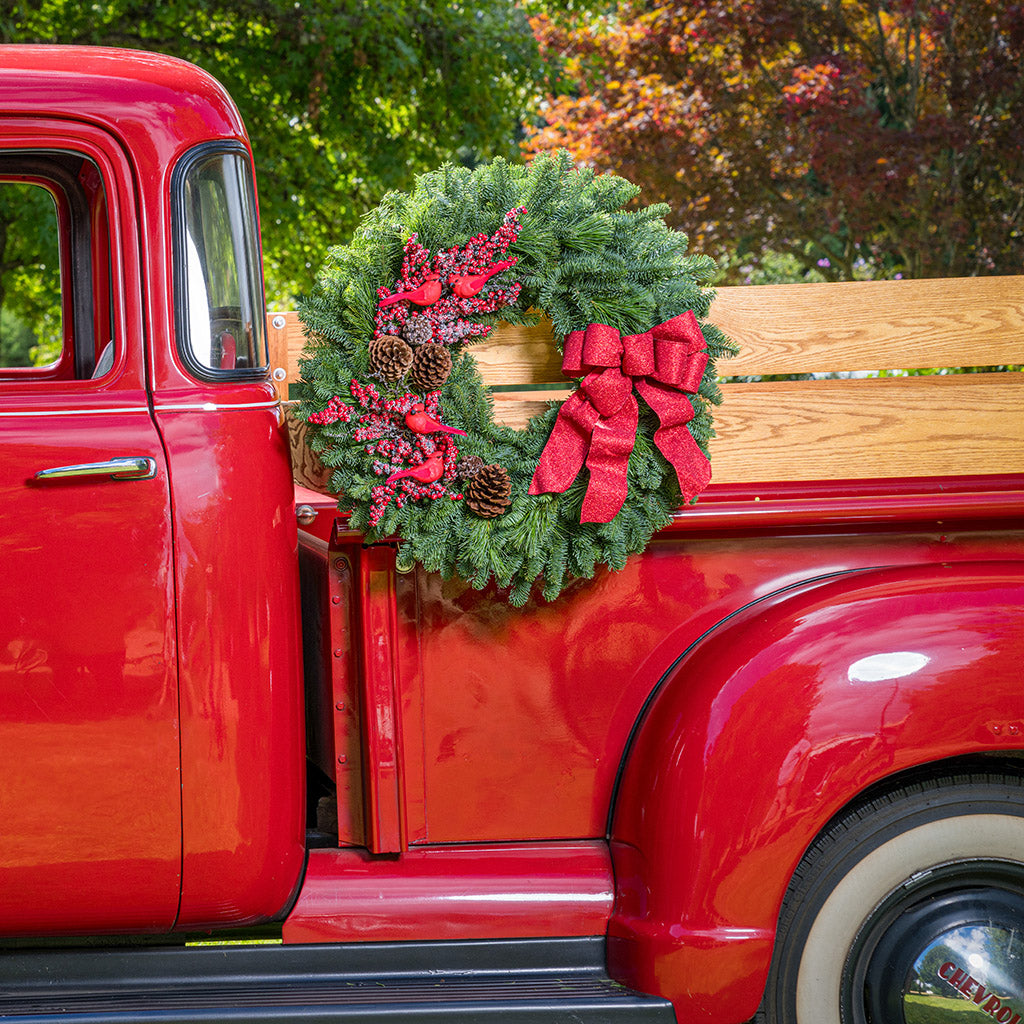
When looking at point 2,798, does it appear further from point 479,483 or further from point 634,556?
point 634,556

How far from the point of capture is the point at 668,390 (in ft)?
6.11

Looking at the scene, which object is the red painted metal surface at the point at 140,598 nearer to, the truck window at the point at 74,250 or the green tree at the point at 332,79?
the truck window at the point at 74,250

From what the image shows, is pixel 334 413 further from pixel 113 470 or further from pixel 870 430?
pixel 870 430

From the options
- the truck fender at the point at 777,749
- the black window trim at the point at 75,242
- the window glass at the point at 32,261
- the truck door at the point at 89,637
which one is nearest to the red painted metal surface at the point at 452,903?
the truck fender at the point at 777,749

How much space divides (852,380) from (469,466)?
0.79 metres

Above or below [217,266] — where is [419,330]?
below

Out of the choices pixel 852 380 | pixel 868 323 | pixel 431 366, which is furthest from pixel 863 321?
pixel 431 366

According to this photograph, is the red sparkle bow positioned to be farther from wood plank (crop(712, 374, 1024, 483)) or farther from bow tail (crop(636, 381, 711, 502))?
wood plank (crop(712, 374, 1024, 483))

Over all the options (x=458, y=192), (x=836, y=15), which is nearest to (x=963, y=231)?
(x=836, y=15)

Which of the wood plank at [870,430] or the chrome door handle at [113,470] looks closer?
the chrome door handle at [113,470]

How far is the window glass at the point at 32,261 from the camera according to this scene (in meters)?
4.62

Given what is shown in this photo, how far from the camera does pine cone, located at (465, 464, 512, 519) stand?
6.03 feet

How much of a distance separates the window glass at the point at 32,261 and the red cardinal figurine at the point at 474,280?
6.39 feet

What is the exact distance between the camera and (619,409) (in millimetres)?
1853
